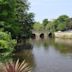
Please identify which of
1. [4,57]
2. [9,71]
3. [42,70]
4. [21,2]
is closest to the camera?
[9,71]

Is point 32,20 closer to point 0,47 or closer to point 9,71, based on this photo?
point 0,47

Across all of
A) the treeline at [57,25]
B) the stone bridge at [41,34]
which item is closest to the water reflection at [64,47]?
the treeline at [57,25]

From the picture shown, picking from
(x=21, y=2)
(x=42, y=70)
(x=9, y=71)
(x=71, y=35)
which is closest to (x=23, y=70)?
(x=9, y=71)

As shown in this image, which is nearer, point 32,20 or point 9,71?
point 9,71

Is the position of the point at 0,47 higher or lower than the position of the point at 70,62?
higher

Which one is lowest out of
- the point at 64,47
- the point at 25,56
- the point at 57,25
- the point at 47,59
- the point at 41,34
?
the point at 41,34

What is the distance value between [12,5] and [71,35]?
6221 centimetres

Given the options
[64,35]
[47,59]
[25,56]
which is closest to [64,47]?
[25,56]

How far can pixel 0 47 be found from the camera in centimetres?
2483

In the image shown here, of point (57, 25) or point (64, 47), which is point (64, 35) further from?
point (64, 47)

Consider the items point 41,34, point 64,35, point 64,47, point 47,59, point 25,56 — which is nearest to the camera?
point 47,59

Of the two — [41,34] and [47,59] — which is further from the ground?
[47,59]

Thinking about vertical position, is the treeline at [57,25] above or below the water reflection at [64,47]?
above

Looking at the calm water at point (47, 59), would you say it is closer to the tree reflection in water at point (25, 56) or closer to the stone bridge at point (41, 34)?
the tree reflection in water at point (25, 56)
